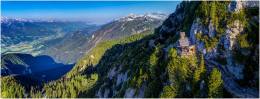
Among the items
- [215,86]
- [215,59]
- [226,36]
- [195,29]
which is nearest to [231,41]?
[226,36]

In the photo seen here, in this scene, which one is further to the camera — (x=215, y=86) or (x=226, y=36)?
(x=226, y=36)

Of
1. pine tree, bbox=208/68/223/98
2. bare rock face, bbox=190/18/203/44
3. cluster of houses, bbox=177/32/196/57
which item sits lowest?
pine tree, bbox=208/68/223/98

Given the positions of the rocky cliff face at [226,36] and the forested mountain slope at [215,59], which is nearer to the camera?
the forested mountain slope at [215,59]

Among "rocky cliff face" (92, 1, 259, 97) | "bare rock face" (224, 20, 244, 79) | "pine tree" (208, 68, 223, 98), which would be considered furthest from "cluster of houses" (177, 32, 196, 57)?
"pine tree" (208, 68, 223, 98)

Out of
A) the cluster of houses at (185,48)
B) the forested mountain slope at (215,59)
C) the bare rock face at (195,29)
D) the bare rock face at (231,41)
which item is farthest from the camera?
the bare rock face at (195,29)

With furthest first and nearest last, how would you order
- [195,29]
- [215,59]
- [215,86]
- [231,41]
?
[195,29] < [215,59] < [231,41] < [215,86]

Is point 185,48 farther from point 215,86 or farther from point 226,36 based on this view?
point 215,86

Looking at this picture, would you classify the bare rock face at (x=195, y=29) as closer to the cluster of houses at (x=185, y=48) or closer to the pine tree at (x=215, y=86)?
the cluster of houses at (x=185, y=48)

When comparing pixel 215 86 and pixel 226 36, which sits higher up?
pixel 226 36

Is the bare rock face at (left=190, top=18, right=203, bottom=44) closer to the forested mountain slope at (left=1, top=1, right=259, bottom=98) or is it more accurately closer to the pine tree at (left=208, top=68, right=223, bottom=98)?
the forested mountain slope at (left=1, top=1, right=259, bottom=98)

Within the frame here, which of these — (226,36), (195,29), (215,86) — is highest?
(195,29)

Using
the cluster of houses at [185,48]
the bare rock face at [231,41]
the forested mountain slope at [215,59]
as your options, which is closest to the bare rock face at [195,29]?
the forested mountain slope at [215,59]

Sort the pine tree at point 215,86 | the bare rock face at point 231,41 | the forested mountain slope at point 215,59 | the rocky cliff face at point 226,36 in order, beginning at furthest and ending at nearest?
the rocky cliff face at point 226,36 → the bare rock face at point 231,41 → the forested mountain slope at point 215,59 → the pine tree at point 215,86
